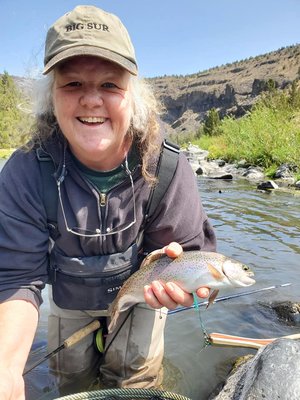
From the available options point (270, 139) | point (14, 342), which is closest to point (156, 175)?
point (14, 342)

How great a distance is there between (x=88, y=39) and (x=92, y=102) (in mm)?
344

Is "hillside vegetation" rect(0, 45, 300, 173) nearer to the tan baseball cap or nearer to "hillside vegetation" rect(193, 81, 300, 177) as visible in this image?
"hillside vegetation" rect(193, 81, 300, 177)

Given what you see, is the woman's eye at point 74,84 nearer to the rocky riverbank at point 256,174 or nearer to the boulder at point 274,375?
the boulder at point 274,375

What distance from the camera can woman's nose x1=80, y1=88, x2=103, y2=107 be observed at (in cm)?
Result: 238

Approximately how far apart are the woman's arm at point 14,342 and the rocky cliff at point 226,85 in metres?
80.2

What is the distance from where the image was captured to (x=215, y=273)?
95.8 inches

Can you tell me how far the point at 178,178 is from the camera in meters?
2.81

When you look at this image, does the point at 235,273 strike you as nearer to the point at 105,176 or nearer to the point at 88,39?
the point at 105,176

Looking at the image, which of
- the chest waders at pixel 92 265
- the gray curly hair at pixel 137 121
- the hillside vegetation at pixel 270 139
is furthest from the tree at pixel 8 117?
the hillside vegetation at pixel 270 139

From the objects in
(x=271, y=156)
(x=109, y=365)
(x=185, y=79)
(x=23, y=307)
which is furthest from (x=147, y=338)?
(x=185, y=79)

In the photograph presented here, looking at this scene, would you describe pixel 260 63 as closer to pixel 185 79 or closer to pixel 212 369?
pixel 185 79

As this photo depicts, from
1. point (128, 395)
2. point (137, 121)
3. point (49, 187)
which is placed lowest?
point (128, 395)

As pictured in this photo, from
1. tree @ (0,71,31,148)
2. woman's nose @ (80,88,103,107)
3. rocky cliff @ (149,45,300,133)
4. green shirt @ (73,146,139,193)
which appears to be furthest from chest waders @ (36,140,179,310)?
rocky cliff @ (149,45,300,133)

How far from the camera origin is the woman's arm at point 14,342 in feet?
6.80
